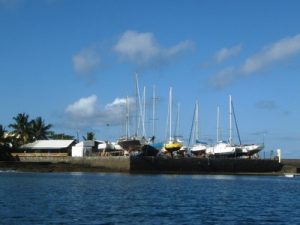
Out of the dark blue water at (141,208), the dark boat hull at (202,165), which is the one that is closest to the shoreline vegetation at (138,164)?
the dark boat hull at (202,165)

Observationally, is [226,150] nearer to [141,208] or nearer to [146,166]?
[146,166]

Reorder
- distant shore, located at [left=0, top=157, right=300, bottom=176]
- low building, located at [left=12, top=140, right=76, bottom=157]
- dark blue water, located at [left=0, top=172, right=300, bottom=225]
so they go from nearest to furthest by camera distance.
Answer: dark blue water, located at [left=0, top=172, right=300, bottom=225], distant shore, located at [left=0, top=157, right=300, bottom=176], low building, located at [left=12, top=140, right=76, bottom=157]

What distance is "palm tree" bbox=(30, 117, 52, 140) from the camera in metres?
170

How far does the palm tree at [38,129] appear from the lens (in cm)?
16955

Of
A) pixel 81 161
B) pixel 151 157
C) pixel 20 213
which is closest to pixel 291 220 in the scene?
pixel 20 213

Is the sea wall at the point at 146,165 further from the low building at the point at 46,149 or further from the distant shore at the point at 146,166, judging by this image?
the low building at the point at 46,149

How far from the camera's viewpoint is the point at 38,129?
172 meters

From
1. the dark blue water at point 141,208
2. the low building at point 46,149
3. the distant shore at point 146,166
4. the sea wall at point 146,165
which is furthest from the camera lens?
the low building at point 46,149

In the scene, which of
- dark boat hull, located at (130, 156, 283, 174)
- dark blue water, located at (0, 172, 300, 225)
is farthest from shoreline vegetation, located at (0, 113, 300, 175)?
dark blue water, located at (0, 172, 300, 225)

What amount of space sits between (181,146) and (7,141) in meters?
43.3

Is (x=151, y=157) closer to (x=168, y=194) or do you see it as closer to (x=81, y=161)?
(x=81, y=161)

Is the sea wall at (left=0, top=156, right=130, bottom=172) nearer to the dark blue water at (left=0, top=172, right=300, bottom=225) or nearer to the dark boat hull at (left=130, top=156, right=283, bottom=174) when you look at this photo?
the dark boat hull at (left=130, top=156, right=283, bottom=174)

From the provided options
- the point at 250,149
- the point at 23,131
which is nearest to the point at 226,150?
the point at 250,149

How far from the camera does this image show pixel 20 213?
4459 cm
